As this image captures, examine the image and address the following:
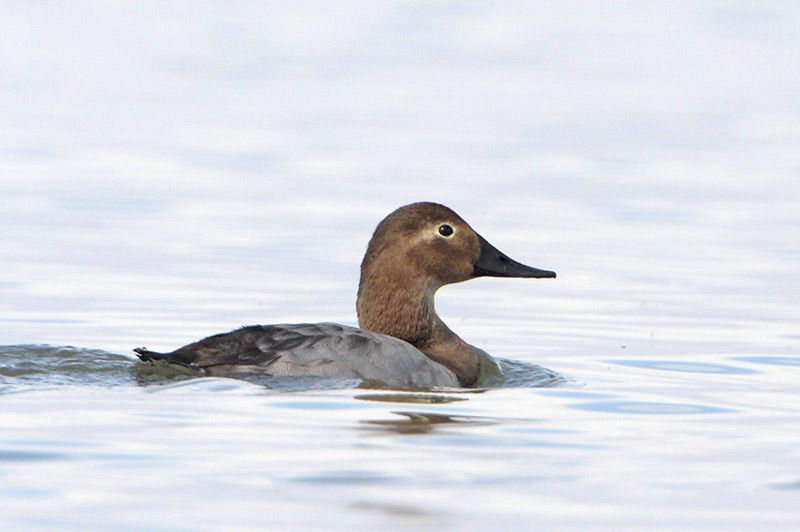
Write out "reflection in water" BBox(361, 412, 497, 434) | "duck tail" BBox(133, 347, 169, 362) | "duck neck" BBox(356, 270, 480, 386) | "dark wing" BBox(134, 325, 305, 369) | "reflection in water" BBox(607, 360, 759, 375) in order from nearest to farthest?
"reflection in water" BBox(361, 412, 497, 434), "duck tail" BBox(133, 347, 169, 362), "dark wing" BBox(134, 325, 305, 369), "duck neck" BBox(356, 270, 480, 386), "reflection in water" BBox(607, 360, 759, 375)

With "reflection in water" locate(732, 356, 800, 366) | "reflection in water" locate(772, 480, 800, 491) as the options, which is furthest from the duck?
"reflection in water" locate(772, 480, 800, 491)

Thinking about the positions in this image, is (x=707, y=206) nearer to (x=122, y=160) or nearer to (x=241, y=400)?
(x=122, y=160)

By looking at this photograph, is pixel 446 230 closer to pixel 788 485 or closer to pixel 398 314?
pixel 398 314

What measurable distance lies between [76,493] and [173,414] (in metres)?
1.81

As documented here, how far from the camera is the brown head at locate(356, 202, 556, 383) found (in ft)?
36.2

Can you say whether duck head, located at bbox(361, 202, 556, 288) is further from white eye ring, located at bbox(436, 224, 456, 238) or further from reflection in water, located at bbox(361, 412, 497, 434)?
reflection in water, located at bbox(361, 412, 497, 434)

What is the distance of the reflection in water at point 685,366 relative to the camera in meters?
11.1

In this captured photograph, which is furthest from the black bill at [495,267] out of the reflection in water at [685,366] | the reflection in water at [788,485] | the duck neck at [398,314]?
the reflection in water at [788,485]

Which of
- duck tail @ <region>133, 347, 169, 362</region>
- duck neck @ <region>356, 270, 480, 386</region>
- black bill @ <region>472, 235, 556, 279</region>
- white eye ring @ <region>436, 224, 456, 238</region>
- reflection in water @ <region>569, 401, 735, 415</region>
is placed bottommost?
reflection in water @ <region>569, 401, 735, 415</region>

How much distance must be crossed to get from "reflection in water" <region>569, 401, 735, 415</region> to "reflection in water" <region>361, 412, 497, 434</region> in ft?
2.56

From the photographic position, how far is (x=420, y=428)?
8.37 m

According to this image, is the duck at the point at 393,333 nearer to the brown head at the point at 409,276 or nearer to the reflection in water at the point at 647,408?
the brown head at the point at 409,276

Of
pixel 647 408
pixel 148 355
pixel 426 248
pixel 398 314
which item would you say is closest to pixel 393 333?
pixel 398 314

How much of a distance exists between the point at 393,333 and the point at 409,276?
35 cm
